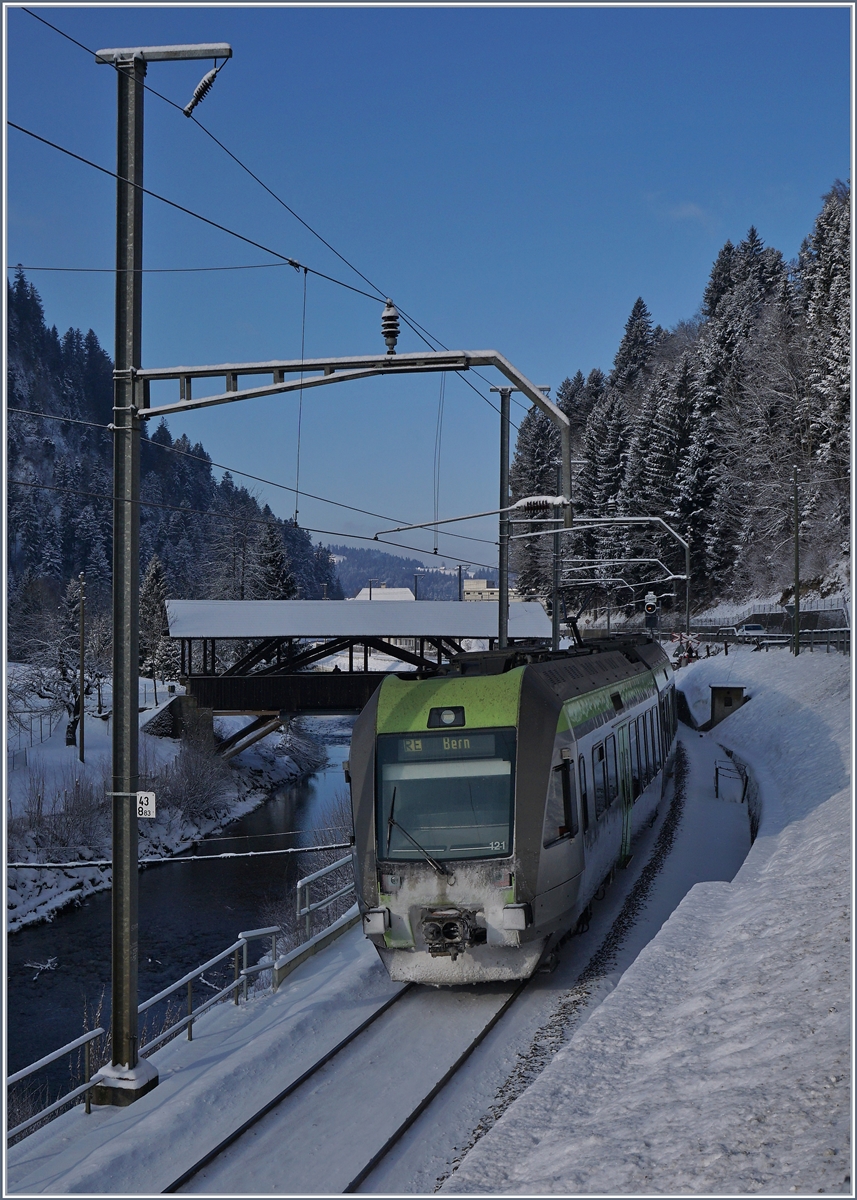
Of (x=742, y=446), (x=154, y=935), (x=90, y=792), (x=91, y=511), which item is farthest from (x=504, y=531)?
(x=91, y=511)

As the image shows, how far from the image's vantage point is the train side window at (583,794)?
10938 mm

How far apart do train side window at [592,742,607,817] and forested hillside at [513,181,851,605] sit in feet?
125

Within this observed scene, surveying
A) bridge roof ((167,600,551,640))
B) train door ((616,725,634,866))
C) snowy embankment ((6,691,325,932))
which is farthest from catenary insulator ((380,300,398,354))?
bridge roof ((167,600,551,640))

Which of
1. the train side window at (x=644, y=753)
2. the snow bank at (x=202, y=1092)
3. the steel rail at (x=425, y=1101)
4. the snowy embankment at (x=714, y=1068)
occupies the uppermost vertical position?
the train side window at (x=644, y=753)

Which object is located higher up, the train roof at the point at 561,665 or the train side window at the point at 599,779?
the train roof at the point at 561,665

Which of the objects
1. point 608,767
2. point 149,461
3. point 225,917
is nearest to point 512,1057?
point 608,767

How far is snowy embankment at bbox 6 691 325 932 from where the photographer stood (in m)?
29.8

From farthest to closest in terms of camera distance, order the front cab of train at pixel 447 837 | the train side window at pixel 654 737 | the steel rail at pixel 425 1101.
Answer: the train side window at pixel 654 737
the front cab of train at pixel 447 837
the steel rail at pixel 425 1101

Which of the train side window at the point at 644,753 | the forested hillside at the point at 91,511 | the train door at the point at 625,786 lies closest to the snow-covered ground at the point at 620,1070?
the train door at the point at 625,786

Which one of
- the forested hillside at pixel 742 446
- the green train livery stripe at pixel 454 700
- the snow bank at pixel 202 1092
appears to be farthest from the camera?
the forested hillside at pixel 742 446

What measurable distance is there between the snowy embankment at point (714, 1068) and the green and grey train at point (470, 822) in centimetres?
126

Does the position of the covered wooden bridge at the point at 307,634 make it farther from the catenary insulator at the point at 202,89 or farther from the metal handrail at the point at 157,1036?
the catenary insulator at the point at 202,89

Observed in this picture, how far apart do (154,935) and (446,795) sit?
58.8 feet

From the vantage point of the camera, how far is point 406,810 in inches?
397
